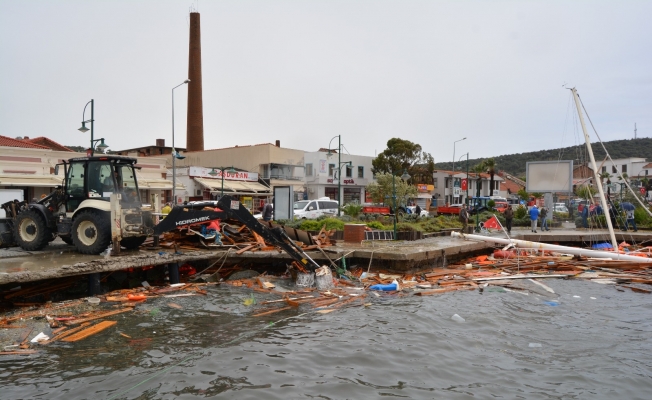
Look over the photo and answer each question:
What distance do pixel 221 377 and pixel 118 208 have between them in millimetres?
6325

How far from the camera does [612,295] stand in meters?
13.6

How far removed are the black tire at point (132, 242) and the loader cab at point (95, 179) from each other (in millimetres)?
1214

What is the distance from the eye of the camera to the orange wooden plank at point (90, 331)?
8.39m

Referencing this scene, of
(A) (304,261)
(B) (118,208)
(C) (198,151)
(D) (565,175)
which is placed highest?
(C) (198,151)

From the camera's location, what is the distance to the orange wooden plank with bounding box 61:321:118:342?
8391 millimetres

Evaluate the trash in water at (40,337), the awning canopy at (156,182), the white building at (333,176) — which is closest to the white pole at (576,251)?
the trash in water at (40,337)

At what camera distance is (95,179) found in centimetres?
1245

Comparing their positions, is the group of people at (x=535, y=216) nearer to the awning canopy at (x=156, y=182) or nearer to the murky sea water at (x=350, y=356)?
the murky sea water at (x=350, y=356)

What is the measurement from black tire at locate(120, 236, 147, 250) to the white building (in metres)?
37.0

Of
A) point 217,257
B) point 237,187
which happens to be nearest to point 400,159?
point 237,187

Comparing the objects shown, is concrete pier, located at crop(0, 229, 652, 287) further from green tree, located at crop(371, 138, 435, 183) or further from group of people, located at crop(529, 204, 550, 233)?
green tree, located at crop(371, 138, 435, 183)

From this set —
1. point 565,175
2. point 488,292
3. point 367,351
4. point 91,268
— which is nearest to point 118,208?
point 91,268

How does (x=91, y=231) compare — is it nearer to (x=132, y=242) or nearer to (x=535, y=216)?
(x=132, y=242)

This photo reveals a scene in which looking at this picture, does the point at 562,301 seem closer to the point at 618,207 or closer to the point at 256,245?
the point at 256,245
